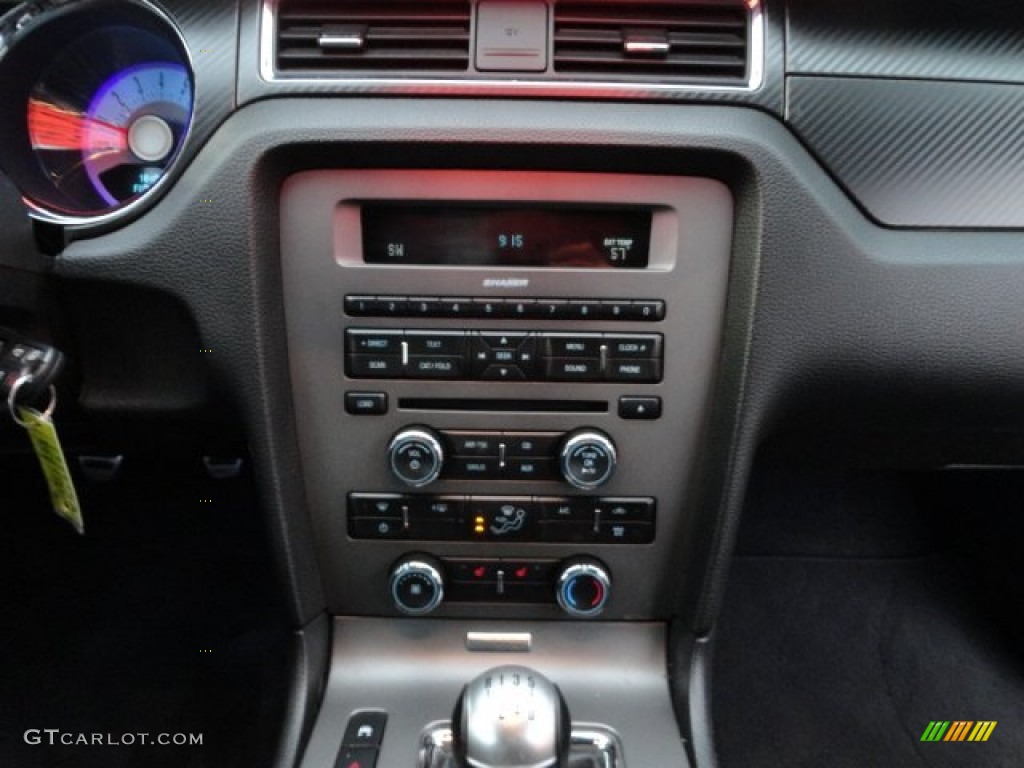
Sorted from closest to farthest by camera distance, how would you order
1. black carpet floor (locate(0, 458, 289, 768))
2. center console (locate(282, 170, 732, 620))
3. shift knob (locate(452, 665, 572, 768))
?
shift knob (locate(452, 665, 572, 768)), center console (locate(282, 170, 732, 620)), black carpet floor (locate(0, 458, 289, 768))

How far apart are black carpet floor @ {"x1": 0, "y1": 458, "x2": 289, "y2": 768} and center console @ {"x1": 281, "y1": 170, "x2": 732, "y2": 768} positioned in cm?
40

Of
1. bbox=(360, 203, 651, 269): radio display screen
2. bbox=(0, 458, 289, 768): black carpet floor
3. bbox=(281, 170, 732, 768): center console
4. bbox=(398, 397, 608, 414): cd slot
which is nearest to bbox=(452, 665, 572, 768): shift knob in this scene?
bbox=(281, 170, 732, 768): center console

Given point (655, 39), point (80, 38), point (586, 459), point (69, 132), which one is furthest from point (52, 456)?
point (655, 39)

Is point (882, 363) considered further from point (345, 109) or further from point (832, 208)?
point (345, 109)

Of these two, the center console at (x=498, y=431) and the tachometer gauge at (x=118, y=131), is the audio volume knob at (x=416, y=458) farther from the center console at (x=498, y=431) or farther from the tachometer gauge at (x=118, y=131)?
the tachometer gauge at (x=118, y=131)

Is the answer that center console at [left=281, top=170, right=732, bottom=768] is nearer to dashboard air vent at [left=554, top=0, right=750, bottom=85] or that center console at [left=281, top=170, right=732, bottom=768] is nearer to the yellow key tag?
Result: dashboard air vent at [left=554, top=0, right=750, bottom=85]

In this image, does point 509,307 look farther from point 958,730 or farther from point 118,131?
point 958,730

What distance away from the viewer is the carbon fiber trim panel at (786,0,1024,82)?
42.4 inches

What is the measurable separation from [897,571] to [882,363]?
1081 millimetres

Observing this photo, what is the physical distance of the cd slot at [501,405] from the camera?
46.0 inches

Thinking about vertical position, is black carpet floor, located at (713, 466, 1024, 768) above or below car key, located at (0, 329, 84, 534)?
below

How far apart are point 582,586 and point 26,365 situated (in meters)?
0.70

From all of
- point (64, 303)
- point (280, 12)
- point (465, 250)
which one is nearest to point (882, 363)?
point (465, 250)

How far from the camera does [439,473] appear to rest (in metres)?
1.18
